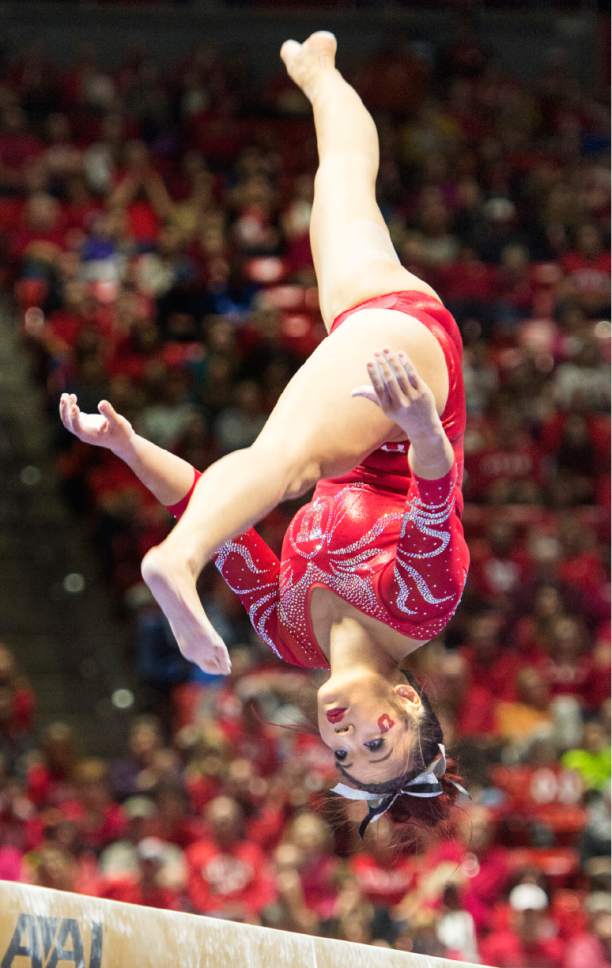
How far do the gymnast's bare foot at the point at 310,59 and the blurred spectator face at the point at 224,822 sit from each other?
3.81m

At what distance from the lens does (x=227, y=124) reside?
37.7 ft

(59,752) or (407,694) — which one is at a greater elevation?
(407,694)

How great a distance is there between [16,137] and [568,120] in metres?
4.34

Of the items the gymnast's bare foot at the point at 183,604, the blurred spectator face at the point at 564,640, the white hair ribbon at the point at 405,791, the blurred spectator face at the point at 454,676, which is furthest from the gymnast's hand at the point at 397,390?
the blurred spectator face at the point at 564,640

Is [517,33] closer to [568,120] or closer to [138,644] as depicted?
[568,120]

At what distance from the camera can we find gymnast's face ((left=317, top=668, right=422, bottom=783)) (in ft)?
11.1

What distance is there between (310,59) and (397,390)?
1641mm

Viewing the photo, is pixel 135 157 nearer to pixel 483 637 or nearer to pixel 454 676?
pixel 483 637

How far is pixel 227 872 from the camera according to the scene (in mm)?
6938

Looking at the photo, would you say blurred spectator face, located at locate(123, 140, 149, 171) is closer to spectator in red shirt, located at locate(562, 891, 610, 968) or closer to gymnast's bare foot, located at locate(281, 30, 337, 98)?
spectator in red shirt, located at locate(562, 891, 610, 968)

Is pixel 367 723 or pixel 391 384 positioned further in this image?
pixel 367 723

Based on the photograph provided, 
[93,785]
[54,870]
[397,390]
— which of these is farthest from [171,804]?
[397,390]

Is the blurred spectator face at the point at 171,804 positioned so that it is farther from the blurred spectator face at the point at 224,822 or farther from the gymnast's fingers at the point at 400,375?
the gymnast's fingers at the point at 400,375

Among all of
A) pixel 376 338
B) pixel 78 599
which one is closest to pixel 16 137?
pixel 78 599
